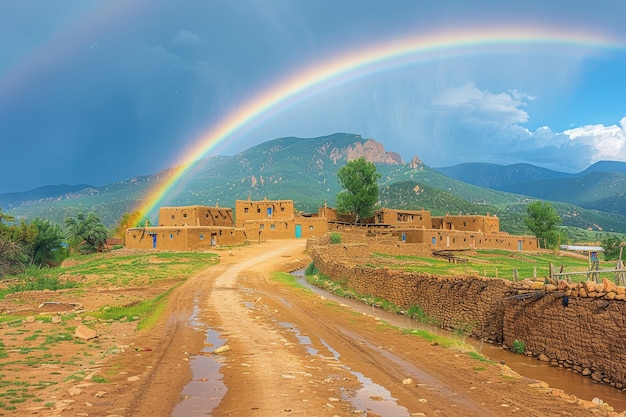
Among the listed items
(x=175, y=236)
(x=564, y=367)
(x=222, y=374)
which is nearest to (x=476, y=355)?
(x=564, y=367)

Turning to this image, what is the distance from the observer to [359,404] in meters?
9.59

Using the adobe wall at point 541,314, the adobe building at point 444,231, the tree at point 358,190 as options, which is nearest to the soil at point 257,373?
the adobe wall at point 541,314

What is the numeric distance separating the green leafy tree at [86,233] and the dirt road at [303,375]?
Result: 222ft

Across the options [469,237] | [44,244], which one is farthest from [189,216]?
[469,237]

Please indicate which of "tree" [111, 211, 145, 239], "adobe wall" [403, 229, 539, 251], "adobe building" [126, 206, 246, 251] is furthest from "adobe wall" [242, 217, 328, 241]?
"tree" [111, 211, 145, 239]

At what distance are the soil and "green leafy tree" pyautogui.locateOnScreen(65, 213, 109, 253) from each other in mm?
65253

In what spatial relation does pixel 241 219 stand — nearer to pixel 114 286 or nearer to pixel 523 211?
pixel 114 286

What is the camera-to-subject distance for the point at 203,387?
1052cm

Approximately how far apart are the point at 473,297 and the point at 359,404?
11508 mm

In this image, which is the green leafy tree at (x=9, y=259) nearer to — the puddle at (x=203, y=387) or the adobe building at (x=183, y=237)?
the adobe building at (x=183, y=237)

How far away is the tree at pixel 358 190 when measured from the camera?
8656 centimetres

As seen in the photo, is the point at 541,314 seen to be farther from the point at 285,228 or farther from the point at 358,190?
the point at 358,190

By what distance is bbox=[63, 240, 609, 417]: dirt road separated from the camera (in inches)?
365

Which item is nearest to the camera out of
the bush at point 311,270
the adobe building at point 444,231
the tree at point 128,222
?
the bush at point 311,270
